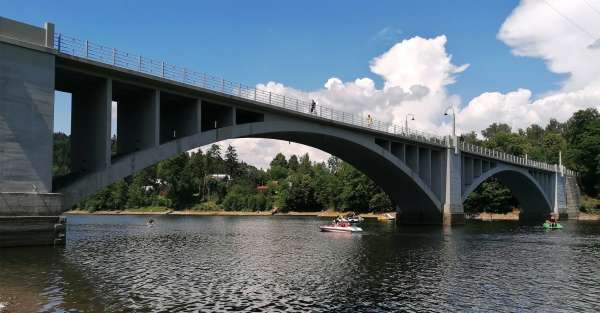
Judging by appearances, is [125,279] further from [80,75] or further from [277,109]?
[277,109]

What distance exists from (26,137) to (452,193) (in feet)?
192

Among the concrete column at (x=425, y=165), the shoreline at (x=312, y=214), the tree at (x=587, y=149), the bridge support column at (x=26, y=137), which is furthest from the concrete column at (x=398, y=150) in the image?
the tree at (x=587, y=149)

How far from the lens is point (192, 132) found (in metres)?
41.8

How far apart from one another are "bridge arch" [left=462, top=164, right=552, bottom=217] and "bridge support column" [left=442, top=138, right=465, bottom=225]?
20.1m

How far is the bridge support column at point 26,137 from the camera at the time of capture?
30.6m

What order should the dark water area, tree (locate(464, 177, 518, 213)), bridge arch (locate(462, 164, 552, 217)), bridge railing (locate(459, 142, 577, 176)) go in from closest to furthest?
1. the dark water area
2. bridge railing (locate(459, 142, 577, 176))
3. bridge arch (locate(462, 164, 552, 217))
4. tree (locate(464, 177, 518, 213))

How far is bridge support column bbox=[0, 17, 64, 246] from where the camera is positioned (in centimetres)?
3064

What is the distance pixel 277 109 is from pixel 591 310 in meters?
33.2

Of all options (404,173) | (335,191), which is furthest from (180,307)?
(335,191)

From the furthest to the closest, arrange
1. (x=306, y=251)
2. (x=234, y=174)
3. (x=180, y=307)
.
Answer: (x=234, y=174) → (x=306, y=251) → (x=180, y=307)

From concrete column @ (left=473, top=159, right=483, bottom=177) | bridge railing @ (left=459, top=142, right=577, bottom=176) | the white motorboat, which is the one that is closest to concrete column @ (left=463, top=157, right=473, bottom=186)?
bridge railing @ (left=459, top=142, right=577, bottom=176)

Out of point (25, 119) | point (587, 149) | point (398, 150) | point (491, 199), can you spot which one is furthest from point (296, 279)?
point (587, 149)

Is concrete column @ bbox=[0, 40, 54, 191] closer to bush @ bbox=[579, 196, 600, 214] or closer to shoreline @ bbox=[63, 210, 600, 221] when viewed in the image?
shoreline @ bbox=[63, 210, 600, 221]

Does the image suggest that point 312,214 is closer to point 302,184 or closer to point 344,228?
point 302,184
